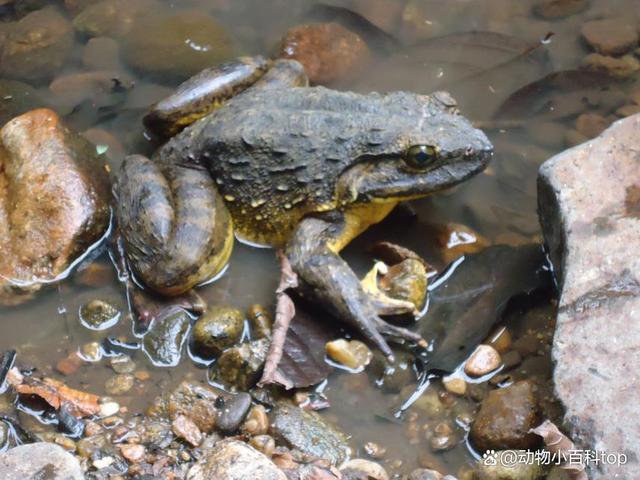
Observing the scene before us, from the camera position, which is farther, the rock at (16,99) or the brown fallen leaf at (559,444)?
the rock at (16,99)

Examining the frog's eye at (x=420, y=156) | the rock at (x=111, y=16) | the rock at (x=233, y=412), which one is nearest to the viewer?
the rock at (x=233, y=412)

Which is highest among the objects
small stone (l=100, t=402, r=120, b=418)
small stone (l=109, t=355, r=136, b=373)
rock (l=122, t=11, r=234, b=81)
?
rock (l=122, t=11, r=234, b=81)

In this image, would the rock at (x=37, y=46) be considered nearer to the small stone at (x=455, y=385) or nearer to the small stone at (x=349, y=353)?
the small stone at (x=349, y=353)

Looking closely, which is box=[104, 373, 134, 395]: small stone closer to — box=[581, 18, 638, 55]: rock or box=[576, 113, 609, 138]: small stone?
box=[576, 113, 609, 138]: small stone

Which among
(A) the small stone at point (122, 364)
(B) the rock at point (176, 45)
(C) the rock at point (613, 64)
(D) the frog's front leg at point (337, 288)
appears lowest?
(A) the small stone at point (122, 364)

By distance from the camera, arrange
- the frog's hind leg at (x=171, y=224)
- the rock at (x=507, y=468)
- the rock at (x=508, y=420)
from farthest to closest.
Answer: the frog's hind leg at (x=171, y=224)
the rock at (x=508, y=420)
the rock at (x=507, y=468)

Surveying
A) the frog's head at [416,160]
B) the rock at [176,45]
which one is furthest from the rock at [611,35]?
the rock at [176,45]

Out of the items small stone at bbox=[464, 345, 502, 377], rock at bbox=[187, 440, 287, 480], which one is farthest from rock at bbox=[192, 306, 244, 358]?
small stone at bbox=[464, 345, 502, 377]

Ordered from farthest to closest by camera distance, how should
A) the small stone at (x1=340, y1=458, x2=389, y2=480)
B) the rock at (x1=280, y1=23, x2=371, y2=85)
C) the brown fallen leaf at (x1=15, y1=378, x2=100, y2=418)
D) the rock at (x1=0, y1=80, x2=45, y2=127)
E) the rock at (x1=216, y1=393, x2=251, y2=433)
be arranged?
the rock at (x1=280, y1=23, x2=371, y2=85), the rock at (x1=0, y1=80, x2=45, y2=127), the brown fallen leaf at (x1=15, y1=378, x2=100, y2=418), the rock at (x1=216, y1=393, x2=251, y2=433), the small stone at (x1=340, y1=458, x2=389, y2=480)

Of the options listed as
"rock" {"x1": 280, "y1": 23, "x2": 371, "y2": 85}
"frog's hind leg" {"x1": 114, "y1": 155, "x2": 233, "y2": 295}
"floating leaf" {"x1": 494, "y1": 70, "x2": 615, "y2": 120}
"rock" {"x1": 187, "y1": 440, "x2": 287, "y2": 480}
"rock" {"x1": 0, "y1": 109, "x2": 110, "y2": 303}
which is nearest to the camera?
"rock" {"x1": 187, "y1": 440, "x2": 287, "y2": 480}
